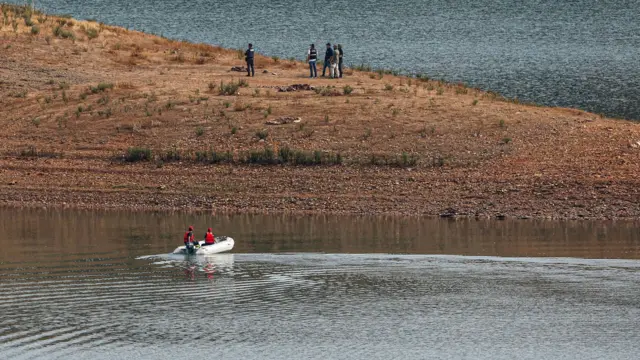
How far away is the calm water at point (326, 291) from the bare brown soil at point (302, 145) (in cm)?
389

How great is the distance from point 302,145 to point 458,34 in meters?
49.8

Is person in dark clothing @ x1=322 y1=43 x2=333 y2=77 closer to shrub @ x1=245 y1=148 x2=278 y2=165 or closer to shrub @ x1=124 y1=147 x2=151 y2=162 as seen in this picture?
shrub @ x1=245 y1=148 x2=278 y2=165

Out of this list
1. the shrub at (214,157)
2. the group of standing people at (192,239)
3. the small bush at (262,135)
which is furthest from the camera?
the small bush at (262,135)

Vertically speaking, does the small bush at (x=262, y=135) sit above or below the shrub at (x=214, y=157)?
above

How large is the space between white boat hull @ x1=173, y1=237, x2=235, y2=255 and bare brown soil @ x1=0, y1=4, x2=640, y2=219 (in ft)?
32.4

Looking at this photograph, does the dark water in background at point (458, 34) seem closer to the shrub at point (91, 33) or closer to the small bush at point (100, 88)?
the shrub at point (91, 33)

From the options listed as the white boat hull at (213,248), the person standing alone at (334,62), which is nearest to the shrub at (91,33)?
the person standing alone at (334,62)

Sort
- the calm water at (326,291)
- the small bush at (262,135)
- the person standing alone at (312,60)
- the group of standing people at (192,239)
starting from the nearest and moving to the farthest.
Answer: the calm water at (326,291), the group of standing people at (192,239), the small bush at (262,135), the person standing alone at (312,60)

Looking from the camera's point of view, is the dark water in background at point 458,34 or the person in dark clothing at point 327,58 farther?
the dark water in background at point 458,34

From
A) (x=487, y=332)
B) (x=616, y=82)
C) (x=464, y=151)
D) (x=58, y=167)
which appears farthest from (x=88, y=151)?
(x=616, y=82)

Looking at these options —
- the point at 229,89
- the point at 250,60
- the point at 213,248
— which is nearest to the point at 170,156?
the point at 229,89

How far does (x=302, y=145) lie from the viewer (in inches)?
2074

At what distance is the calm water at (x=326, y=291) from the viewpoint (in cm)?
2538

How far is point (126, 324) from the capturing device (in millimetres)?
27312
